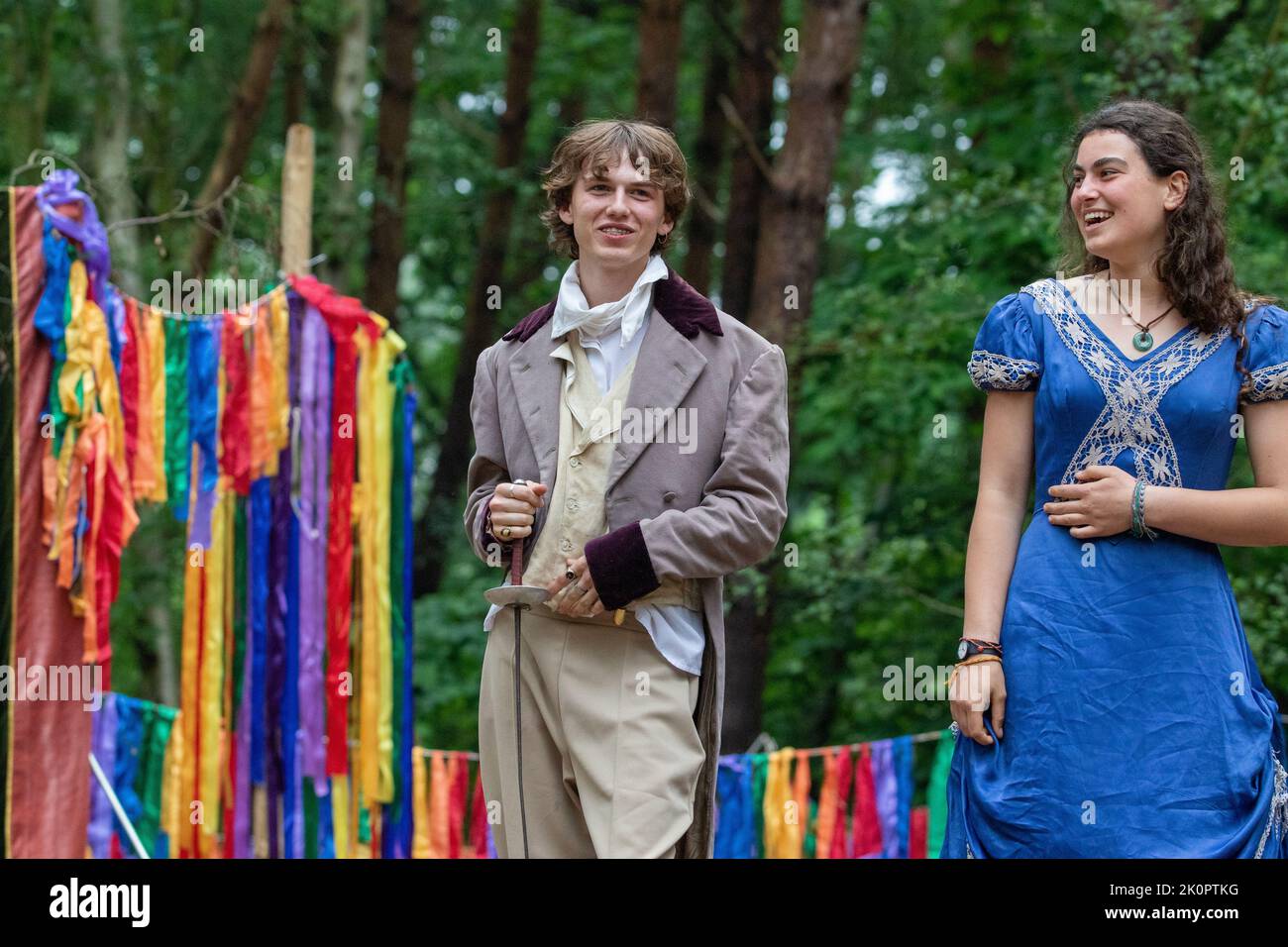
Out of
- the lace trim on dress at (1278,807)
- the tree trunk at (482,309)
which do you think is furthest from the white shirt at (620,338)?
the tree trunk at (482,309)

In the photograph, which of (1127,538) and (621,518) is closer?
(1127,538)

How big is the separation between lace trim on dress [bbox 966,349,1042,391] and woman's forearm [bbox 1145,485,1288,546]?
0.31 m

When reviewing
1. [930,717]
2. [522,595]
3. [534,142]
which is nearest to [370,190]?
[534,142]

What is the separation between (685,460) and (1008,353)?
66 centimetres

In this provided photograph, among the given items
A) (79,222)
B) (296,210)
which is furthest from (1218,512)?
(296,210)

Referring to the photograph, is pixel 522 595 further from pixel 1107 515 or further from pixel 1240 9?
pixel 1240 9

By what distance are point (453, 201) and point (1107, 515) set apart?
11.5 m

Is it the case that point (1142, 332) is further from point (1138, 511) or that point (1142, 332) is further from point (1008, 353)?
point (1138, 511)

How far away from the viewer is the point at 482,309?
11633mm

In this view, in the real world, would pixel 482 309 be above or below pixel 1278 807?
above

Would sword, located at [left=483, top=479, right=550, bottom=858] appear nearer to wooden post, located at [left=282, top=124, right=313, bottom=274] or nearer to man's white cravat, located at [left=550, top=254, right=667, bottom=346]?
man's white cravat, located at [left=550, top=254, right=667, bottom=346]

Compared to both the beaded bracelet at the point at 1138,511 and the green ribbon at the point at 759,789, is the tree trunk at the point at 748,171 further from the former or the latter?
the beaded bracelet at the point at 1138,511

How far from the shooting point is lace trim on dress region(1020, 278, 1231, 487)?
2936 mm
